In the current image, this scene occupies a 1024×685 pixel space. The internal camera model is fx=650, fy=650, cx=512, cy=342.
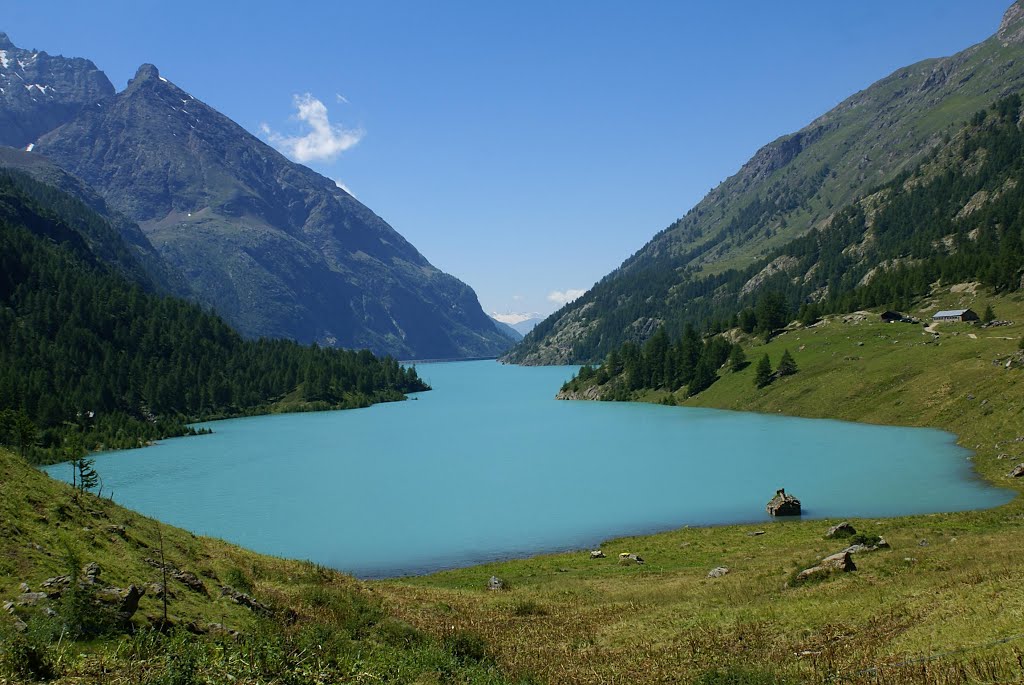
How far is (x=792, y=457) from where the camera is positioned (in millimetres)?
80812

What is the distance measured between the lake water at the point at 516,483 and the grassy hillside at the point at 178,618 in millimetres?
21300

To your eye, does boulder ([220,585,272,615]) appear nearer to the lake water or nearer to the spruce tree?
the lake water

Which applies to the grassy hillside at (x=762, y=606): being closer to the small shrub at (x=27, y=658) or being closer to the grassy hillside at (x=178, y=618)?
the grassy hillside at (x=178, y=618)

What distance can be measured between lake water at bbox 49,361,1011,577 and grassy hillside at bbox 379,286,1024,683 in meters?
7.22

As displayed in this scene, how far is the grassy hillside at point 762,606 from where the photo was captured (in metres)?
15.5

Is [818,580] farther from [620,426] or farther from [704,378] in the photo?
[704,378]

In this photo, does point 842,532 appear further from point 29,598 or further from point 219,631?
point 29,598

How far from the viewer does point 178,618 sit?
59.1 ft

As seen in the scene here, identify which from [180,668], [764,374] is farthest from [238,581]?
[764,374]

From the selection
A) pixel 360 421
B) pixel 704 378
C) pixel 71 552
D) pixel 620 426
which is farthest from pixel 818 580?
pixel 360 421

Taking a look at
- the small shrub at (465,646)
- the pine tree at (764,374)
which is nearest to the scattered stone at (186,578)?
the small shrub at (465,646)

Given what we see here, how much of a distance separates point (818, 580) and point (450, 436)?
102 meters

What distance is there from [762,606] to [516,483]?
175ft

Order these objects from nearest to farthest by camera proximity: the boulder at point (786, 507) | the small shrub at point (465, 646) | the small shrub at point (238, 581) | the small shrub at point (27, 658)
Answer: the small shrub at point (27, 658) < the small shrub at point (465, 646) < the small shrub at point (238, 581) < the boulder at point (786, 507)
